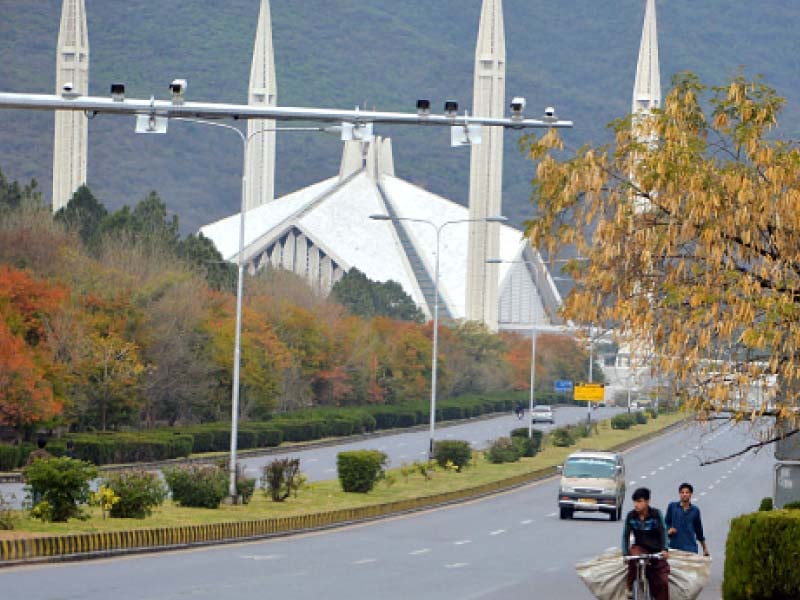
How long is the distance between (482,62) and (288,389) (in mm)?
44083

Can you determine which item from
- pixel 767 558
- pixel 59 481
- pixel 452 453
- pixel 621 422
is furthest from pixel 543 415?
pixel 767 558

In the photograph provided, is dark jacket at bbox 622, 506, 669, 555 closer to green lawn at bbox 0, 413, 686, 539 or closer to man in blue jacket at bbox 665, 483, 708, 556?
man in blue jacket at bbox 665, 483, 708, 556

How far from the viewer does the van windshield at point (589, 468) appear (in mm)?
34156

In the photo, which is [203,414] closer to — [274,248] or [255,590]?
[255,590]

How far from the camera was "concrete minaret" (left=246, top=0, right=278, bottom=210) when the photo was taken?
12481cm

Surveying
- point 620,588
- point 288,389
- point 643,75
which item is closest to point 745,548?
point 620,588

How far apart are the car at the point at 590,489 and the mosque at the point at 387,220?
7021 centimetres

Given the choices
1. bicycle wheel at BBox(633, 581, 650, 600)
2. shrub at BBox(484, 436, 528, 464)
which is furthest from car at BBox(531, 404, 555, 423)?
bicycle wheel at BBox(633, 581, 650, 600)

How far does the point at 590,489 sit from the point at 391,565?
13.1 metres

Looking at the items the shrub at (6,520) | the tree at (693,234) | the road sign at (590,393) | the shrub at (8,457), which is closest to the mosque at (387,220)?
the road sign at (590,393)

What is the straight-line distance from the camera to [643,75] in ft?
407

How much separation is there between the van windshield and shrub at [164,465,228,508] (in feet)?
26.5

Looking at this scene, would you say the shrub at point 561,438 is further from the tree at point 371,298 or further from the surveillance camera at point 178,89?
the surveillance camera at point 178,89

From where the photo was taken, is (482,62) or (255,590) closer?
(255,590)
